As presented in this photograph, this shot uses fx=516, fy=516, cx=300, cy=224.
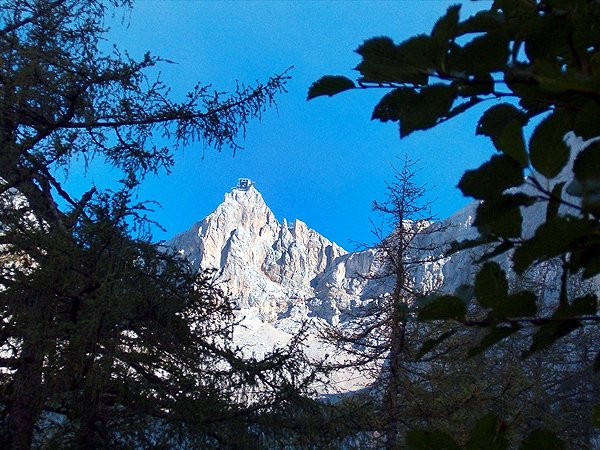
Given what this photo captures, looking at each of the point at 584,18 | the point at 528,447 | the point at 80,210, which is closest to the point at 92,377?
the point at 80,210

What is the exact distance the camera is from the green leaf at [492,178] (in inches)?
21.2

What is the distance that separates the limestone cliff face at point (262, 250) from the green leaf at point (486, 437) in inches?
4310

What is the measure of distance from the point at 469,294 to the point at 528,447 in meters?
0.21

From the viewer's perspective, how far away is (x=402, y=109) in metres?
0.65

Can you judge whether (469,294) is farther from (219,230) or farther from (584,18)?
(219,230)

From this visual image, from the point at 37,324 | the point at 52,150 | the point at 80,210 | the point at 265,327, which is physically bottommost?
the point at 37,324

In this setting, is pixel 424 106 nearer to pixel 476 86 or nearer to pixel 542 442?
pixel 476 86

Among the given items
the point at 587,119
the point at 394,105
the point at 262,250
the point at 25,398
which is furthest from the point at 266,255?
the point at 587,119

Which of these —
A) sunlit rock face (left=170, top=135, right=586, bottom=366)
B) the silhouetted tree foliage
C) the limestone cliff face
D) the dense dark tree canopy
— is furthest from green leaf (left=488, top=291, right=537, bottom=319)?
the limestone cliff face

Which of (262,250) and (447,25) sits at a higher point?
(262,250)

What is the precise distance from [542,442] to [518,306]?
0.65ft

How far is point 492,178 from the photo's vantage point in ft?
1.81

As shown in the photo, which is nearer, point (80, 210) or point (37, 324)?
point (37, 324)

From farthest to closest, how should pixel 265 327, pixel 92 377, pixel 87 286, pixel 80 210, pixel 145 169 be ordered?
pixel 265 327 → pixel 145 169 → pixel 80 210 → pixel 87 286 → pixel 92 377
